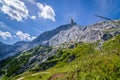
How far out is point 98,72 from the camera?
879 centimetres

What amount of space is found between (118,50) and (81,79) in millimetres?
1773

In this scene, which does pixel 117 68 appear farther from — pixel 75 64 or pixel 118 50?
pixel 75 64

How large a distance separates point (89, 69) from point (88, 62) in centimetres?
30

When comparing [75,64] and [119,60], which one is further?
[119,60]

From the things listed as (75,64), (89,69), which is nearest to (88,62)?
(89,69)

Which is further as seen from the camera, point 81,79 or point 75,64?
point 81,79

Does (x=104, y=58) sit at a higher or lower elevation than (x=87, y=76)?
higher

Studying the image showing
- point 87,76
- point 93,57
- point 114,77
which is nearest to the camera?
point 114,77

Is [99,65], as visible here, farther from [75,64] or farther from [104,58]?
[75,64]

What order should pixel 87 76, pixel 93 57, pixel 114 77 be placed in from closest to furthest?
pixel 114 77, pixel 93 57, pixel 87 76

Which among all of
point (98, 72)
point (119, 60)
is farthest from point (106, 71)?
point (119, 60)

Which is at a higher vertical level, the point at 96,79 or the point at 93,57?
the point at 93,57

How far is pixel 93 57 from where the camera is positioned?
342 inches

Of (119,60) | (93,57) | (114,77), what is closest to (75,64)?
(93,57)
